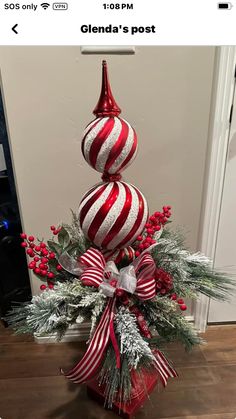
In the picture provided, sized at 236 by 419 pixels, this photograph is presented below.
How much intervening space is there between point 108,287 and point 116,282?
1.1 inches

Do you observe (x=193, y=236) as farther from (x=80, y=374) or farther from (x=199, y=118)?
(x=80, y=374)

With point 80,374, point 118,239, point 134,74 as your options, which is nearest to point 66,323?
point 80,374

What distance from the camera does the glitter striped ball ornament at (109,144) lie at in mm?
703

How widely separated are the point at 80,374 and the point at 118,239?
0.35m

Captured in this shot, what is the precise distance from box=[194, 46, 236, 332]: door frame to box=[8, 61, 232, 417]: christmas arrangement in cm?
27

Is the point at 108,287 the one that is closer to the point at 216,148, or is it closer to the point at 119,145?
the point at 119,145

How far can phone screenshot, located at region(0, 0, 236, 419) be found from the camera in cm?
69

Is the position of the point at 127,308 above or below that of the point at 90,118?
below

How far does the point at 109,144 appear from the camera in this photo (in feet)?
2.31
